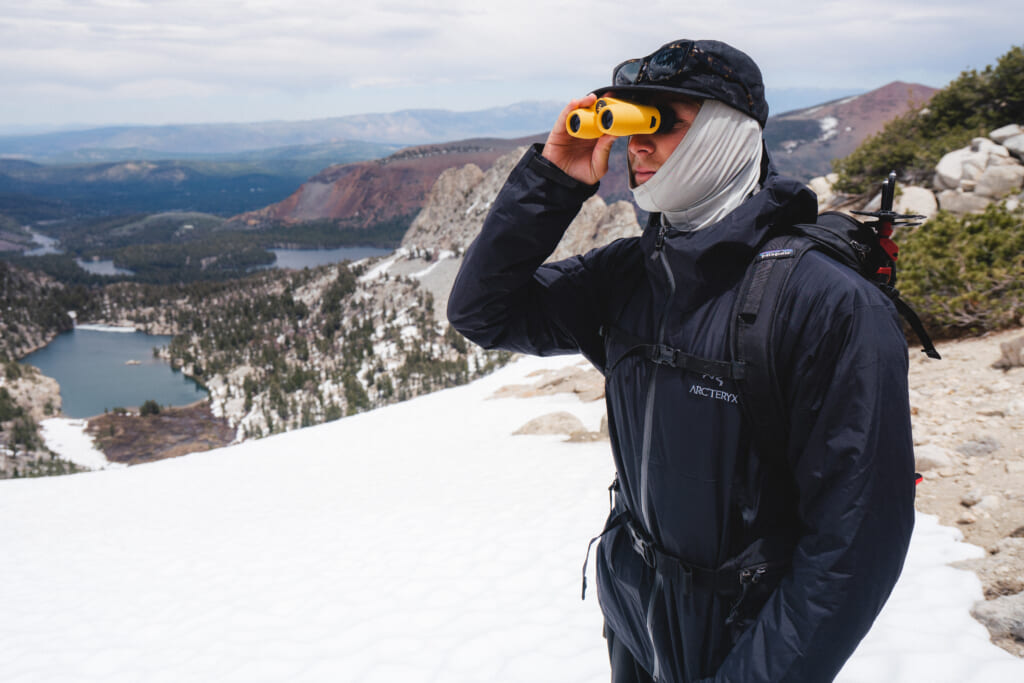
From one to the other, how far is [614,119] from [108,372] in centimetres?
10792

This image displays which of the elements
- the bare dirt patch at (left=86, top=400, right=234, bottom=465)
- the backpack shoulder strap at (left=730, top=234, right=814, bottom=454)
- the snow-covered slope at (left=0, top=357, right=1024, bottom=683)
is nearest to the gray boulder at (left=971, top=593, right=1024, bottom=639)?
the snow-covered slope at (left=0, top=357, right=1024, bottom=683)

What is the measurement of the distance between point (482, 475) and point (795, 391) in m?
7.66

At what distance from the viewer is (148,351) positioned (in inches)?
3962

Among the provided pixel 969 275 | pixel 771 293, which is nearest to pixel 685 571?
pixel 771 293

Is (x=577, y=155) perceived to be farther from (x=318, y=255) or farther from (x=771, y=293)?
(x=318, y=255)

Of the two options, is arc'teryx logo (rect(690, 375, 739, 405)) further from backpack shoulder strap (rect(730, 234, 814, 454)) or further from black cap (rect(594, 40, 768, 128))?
black cap (rect(594, 40, 768, 128))

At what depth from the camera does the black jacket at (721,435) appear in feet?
4.11

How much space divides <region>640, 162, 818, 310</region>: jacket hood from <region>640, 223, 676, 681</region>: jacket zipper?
0.03 m

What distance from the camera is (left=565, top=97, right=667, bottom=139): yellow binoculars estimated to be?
1.44m

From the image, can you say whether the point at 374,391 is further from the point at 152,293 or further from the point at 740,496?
the point at 152,293

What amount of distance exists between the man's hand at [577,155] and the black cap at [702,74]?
161mm

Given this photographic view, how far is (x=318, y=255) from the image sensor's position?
186 metres

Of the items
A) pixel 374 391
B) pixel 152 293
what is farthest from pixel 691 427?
pixel 152 293

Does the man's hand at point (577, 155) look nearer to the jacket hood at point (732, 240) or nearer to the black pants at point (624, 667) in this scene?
the jacket hood at point (732, 240)
